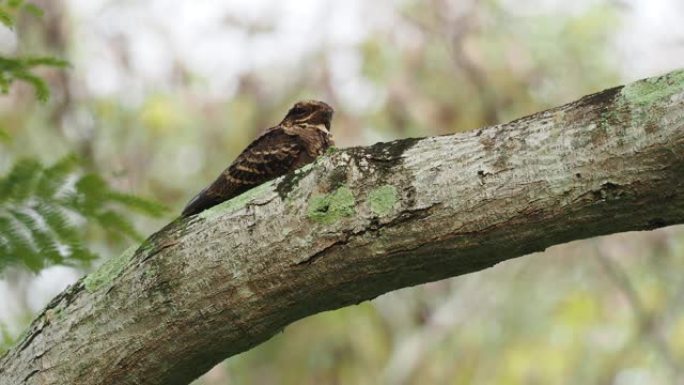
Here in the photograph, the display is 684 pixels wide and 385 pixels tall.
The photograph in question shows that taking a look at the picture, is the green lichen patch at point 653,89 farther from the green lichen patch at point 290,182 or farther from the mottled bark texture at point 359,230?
the green lichen patch at point 290,182

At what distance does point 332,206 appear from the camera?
2.87m

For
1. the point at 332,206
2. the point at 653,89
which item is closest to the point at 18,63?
the point at 332,206

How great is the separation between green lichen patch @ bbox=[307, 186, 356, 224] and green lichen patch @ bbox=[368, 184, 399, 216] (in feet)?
0.18

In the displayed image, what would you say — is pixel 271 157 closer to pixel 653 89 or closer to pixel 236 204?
pixel 236 204

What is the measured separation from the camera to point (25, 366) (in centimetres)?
318

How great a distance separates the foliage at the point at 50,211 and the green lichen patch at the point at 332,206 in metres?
1.18

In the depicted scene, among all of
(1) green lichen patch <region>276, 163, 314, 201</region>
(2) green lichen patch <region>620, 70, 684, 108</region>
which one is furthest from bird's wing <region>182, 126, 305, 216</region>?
(2) green lichen patch <region>620, 70, 684, 108</region>

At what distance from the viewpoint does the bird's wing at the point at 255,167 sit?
395 centimetres

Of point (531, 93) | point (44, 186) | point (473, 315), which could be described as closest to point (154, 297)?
point (44, 186)

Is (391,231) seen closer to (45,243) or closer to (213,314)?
(213,314)

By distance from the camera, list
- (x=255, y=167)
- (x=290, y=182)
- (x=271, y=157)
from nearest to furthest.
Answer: (x=290, y=182) < (x=255, y=167) < (x=271, y=157)

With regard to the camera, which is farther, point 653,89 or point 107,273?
point 107,273

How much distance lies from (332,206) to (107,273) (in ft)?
2.48

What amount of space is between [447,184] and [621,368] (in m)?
11.9
